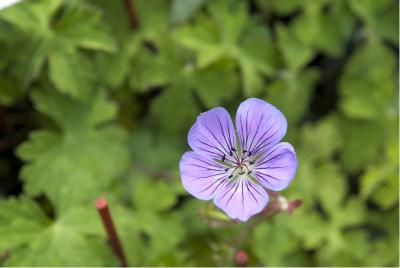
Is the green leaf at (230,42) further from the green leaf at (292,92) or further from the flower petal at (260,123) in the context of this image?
the flower petal at (260,123)

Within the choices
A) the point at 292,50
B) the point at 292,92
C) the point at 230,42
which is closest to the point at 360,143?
the point at 292,92

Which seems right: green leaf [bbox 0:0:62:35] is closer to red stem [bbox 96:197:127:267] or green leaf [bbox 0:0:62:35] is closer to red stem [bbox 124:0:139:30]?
red stem [bbox 124:0:139:30]

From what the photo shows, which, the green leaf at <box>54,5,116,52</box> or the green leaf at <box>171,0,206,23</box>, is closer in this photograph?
the green leaf at <box>54,5,116,52</box>

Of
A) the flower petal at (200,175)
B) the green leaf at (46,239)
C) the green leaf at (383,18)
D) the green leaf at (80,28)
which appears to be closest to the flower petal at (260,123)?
the flower petal at (200,175)

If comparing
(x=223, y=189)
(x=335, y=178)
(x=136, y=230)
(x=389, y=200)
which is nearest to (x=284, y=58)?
(x=335, y=178)

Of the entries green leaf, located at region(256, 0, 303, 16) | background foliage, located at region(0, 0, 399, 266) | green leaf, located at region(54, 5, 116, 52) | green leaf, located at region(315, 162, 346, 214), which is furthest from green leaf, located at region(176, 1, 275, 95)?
green leaf, located at region(315, 162, 346, 214)

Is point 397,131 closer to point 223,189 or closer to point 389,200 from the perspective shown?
point 389,200
